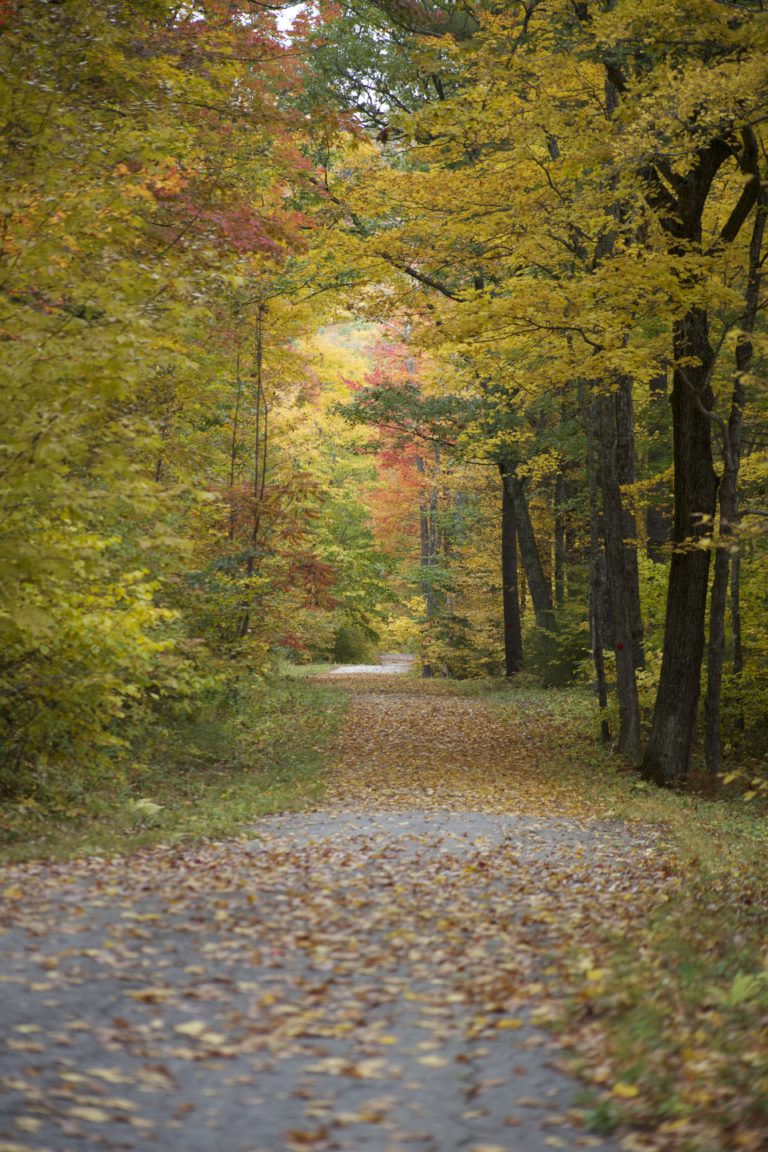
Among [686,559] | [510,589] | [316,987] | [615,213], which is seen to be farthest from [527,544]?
[316,987]

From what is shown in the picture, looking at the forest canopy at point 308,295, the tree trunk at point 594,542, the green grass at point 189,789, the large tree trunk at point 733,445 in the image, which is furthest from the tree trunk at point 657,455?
the green grass at point 189,789

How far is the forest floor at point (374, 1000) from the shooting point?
152 inches

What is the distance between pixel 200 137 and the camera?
1143 cm

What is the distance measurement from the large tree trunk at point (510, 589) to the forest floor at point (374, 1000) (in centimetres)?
1733

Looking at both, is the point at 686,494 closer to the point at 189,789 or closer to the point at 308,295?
the point at 308,295

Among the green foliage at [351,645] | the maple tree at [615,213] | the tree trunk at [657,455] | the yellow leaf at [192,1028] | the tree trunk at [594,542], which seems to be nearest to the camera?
the yellow leaf at [192,1028]

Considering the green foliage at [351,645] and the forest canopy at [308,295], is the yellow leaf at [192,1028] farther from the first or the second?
the green foliage at [351,645]

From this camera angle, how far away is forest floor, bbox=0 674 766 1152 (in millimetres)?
3857

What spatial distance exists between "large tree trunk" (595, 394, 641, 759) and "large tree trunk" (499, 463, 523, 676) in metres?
11.3

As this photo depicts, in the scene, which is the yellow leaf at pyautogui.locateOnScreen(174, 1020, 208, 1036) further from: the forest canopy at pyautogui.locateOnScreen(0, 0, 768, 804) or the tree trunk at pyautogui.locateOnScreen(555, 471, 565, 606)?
the tree trunk at pyautogui.locateOnScreen(555, 471, 565, 606)

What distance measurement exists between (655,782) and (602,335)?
5532 mm

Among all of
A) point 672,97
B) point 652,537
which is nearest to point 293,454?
point 652,537

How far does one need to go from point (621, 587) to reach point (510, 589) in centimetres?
1192

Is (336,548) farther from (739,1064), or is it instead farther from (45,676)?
(739,1064)
